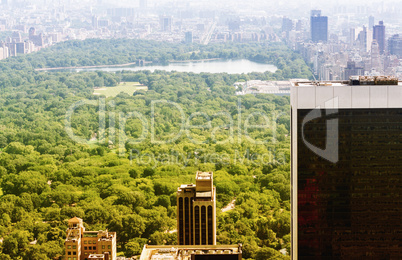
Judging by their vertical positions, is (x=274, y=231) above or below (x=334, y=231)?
below

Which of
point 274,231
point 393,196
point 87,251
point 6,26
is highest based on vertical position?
point 6,26

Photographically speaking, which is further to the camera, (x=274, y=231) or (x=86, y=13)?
(x=86, y=13)

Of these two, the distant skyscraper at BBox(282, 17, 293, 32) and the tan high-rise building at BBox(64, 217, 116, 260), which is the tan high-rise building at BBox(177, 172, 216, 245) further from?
the distant skyscraper at BBox(282, 17, 293, 32)

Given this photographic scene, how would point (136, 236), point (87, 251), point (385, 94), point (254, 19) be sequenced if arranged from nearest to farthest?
point (385, 94)
point (87, 251)
point (136, 236)
point (254, 19)

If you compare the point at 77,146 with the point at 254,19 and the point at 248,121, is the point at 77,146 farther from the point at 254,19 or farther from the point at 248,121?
the point at 254,19

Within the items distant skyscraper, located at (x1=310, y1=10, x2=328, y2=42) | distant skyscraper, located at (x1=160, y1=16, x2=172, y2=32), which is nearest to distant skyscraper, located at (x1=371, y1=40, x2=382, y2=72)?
distant skyscraper, located at (x1=310, y1=10, x2=328, y2=42)

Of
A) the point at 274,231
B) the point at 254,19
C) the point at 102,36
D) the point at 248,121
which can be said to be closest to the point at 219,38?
the point at 254,19

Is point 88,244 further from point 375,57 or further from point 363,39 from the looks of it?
point 363,39

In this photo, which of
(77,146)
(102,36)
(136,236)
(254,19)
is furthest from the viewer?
Answer: (102,36)
